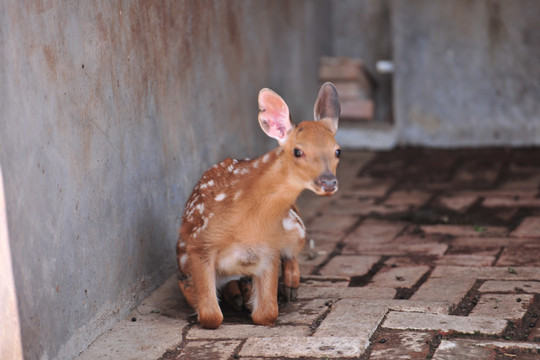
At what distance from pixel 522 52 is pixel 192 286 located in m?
5.14

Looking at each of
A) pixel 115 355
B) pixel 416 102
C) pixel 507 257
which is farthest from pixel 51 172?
pixel 416 102

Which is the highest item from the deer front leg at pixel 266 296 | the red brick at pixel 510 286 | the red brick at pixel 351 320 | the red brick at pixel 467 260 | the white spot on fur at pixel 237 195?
the white spot on fur at pixel 237 195

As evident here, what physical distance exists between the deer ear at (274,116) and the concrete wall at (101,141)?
2.49 ft

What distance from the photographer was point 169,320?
4.23 m

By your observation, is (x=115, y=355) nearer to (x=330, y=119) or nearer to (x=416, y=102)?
(x=330, y=119)

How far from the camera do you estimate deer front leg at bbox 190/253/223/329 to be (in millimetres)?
4035

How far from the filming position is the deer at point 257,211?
3965mm

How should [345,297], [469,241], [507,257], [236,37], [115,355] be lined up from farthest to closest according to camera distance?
[236,37] < [469,241] < [507,257] < [345,297] < [115,355]

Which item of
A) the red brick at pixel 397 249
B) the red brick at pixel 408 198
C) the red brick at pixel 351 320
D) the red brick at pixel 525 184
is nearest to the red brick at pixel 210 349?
the red brick at pixel 351 320

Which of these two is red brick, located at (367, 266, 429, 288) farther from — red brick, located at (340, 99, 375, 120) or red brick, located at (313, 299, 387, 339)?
red brick, located at (340, 99, 375, 120)

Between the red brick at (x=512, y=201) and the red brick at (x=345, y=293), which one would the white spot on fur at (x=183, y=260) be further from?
the red brick at (x=512, y=201)

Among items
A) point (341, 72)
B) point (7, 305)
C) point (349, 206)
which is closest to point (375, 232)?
point (349, 206)

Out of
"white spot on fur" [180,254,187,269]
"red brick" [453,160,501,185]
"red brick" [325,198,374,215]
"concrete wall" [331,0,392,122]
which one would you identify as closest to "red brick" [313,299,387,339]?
"white spot on fur" [180,254,187,269]

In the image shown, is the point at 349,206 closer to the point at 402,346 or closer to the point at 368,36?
the point at 402,346
